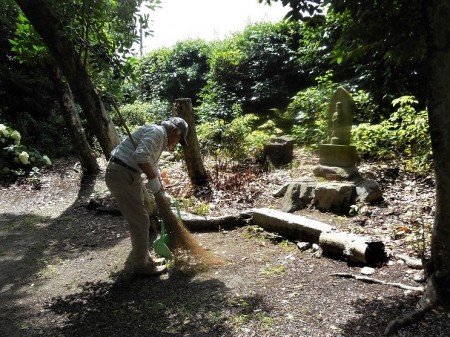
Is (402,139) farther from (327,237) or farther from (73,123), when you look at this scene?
(73,123)

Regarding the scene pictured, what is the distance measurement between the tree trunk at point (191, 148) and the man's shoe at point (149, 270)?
332cm

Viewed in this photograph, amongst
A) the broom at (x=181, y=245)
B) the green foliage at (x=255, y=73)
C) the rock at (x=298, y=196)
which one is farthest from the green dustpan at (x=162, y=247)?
the green foliage at (x=255, y=73)

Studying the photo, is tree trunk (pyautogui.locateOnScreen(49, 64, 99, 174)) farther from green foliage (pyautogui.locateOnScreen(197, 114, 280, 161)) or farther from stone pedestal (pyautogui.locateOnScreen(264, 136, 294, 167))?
stone pedestal (pyautogui.locateOnScreen(264, 136, 294, 167))

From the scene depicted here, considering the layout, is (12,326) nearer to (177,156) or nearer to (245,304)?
(245,304)

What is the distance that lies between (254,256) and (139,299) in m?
1.49

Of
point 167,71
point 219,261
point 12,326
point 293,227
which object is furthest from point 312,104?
point 167,71

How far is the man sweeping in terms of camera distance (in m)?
3.70

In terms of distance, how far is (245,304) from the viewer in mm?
3344

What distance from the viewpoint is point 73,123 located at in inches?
362

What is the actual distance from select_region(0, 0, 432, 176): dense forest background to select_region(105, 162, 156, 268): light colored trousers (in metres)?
1.24

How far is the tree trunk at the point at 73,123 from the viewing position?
884 cm

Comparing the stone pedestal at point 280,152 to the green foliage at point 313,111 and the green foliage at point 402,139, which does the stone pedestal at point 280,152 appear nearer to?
the green foliage at point 313,111

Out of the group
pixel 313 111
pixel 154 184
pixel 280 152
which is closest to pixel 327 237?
pixel 154 184

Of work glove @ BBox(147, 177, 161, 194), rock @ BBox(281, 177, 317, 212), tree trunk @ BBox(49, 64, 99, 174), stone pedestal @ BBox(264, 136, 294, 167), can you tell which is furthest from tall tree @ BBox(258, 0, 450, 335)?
tree trunk @ BBox(49, 64, 99, 174)
